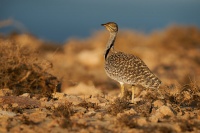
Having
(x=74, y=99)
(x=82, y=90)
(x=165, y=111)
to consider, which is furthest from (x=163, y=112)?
(x=82, y=90)

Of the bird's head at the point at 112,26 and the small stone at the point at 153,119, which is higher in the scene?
the bird's head at the point at 112,26

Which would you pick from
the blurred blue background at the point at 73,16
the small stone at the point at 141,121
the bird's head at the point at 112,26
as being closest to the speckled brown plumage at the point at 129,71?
the bird's head at the point at 112,26

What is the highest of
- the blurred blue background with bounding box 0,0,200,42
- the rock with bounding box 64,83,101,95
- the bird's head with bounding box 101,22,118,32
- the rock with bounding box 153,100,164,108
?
the blurred blue background with bounding box 0,0,200,42

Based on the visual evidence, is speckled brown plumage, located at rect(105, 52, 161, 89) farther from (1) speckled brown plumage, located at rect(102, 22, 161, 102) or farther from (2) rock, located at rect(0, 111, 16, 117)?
(2) rock, located at rect(0, 111, 16, 117)

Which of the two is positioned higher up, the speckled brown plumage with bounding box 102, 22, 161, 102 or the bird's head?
the bird's head

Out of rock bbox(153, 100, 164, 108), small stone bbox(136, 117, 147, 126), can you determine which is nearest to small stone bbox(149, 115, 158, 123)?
small stone bbox(136, 117, 147, 126)

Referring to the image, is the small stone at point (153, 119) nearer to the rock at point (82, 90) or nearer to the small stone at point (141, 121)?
the small stone at point (141, 121)

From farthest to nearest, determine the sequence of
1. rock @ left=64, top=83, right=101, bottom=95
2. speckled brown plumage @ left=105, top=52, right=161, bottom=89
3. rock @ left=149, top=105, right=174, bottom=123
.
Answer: rock @ left=64, top=83, right=101, bottom=95 → speckled brown plumage @ left=105, top=52, right=161, bottom=89 → rock @ left=149, top=105, right=174, bottom=123

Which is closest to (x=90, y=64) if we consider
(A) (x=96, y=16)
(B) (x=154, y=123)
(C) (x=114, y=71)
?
(C) (x=114, y=71)

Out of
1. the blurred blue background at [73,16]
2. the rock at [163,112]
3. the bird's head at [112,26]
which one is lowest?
the rock at [163,112]

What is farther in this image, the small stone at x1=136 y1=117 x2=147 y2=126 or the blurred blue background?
the blurred blue background

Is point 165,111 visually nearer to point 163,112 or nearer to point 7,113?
point 163,112

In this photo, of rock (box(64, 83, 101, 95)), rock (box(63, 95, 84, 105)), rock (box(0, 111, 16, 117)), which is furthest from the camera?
rock (box(64, 83, 101, 95))

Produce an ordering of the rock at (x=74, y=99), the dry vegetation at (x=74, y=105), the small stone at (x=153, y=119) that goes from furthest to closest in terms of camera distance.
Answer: the rock at (x=74, y=99), the small stone at (x=153, y=119), the dry vegetation at (x=74, y=105)
